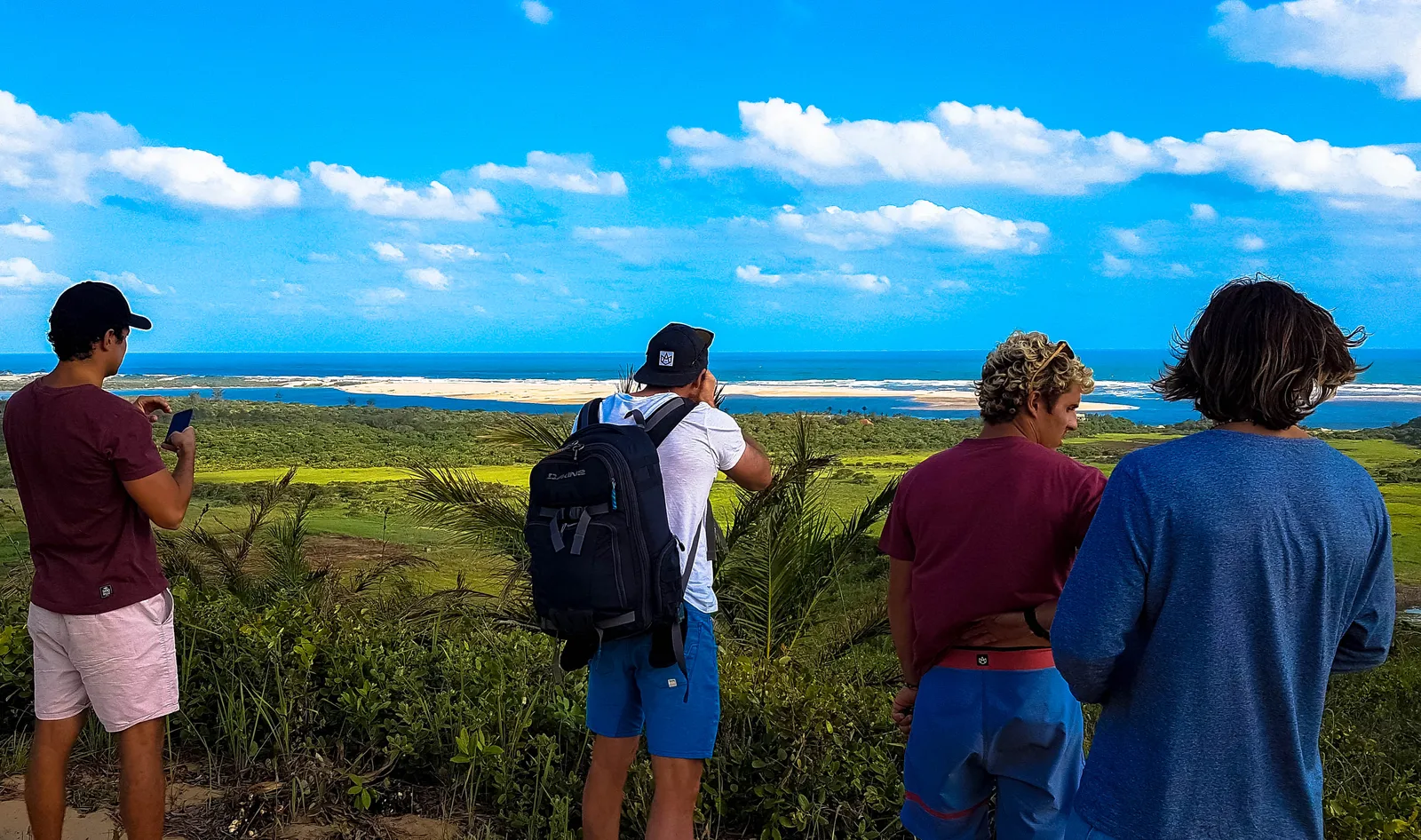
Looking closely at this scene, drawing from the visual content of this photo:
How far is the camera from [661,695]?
3066 mm

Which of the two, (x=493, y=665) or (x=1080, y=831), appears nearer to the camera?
(x=1080, y=831)

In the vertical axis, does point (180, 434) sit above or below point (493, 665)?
above

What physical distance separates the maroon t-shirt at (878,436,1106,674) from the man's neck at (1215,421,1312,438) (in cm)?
68

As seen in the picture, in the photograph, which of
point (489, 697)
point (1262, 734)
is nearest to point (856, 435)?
point (489, 697)

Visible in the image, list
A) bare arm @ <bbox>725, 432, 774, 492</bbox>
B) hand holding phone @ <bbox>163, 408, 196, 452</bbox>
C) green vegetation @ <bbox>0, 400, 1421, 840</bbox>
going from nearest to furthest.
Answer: bare arm @ <bbox>725, 432, 774, 492</bbox>
hand holding phone @ <bbox>163, 408, 196, 452</bbox>
green vegetation @ <bbox>0, 400, 1421, 840</bbox>

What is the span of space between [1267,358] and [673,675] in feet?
6.22

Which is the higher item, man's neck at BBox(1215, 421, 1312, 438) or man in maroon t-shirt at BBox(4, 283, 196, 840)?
man's neck at BBox(1215, 421, 1312, 438)

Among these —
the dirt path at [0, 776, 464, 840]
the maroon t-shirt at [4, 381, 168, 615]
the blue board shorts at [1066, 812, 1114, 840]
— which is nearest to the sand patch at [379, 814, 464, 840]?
the dirt path at [0, 776, 464, 840]

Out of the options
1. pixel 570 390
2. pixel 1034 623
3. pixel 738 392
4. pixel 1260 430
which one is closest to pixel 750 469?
pixel 1034 623

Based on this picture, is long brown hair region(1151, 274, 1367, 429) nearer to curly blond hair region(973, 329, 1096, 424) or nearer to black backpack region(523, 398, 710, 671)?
curly blond hair region(973, 329, 1096, 424)

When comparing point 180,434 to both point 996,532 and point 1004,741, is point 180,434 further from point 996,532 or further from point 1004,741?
point 1004,741

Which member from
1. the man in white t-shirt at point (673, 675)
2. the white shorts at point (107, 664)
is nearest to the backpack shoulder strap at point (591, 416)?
the man in white t-shirt at point (673, 675)

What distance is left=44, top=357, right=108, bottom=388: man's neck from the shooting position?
329 cm

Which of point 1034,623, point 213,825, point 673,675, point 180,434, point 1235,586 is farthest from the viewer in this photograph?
point 213,825
